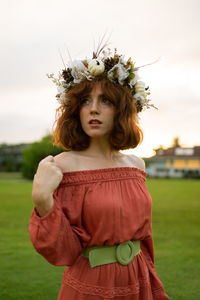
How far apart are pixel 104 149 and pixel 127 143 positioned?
130mm

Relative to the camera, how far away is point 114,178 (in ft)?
5.69

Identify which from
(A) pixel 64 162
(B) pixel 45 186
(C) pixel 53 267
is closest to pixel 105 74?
(A) pixel 64 162

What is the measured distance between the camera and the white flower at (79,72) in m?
1.77

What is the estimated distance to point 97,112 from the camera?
1740mm

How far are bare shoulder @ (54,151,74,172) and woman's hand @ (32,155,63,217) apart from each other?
0.47ft

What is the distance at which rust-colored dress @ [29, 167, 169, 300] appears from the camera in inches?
60.6

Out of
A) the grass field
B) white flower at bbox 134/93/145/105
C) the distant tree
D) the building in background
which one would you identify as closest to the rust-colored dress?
white flower at bbox 134/93/145/105

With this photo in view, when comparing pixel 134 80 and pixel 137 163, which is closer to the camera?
pixel 134 80

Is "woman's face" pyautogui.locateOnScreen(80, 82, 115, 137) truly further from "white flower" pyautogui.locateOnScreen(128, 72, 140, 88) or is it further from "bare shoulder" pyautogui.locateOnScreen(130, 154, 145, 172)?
"bare shoulder" pyautogui.locateOnScreen(130, 154, 145, 172)

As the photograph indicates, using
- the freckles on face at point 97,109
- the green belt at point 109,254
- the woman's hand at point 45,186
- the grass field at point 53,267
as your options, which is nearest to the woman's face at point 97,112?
the freckles on face at point 97,109

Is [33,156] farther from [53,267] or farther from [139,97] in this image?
[139,97]

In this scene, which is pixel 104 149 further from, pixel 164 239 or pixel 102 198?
pixel 164 239

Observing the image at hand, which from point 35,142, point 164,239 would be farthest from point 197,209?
point 35,142

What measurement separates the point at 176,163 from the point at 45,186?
5282 centimetres
